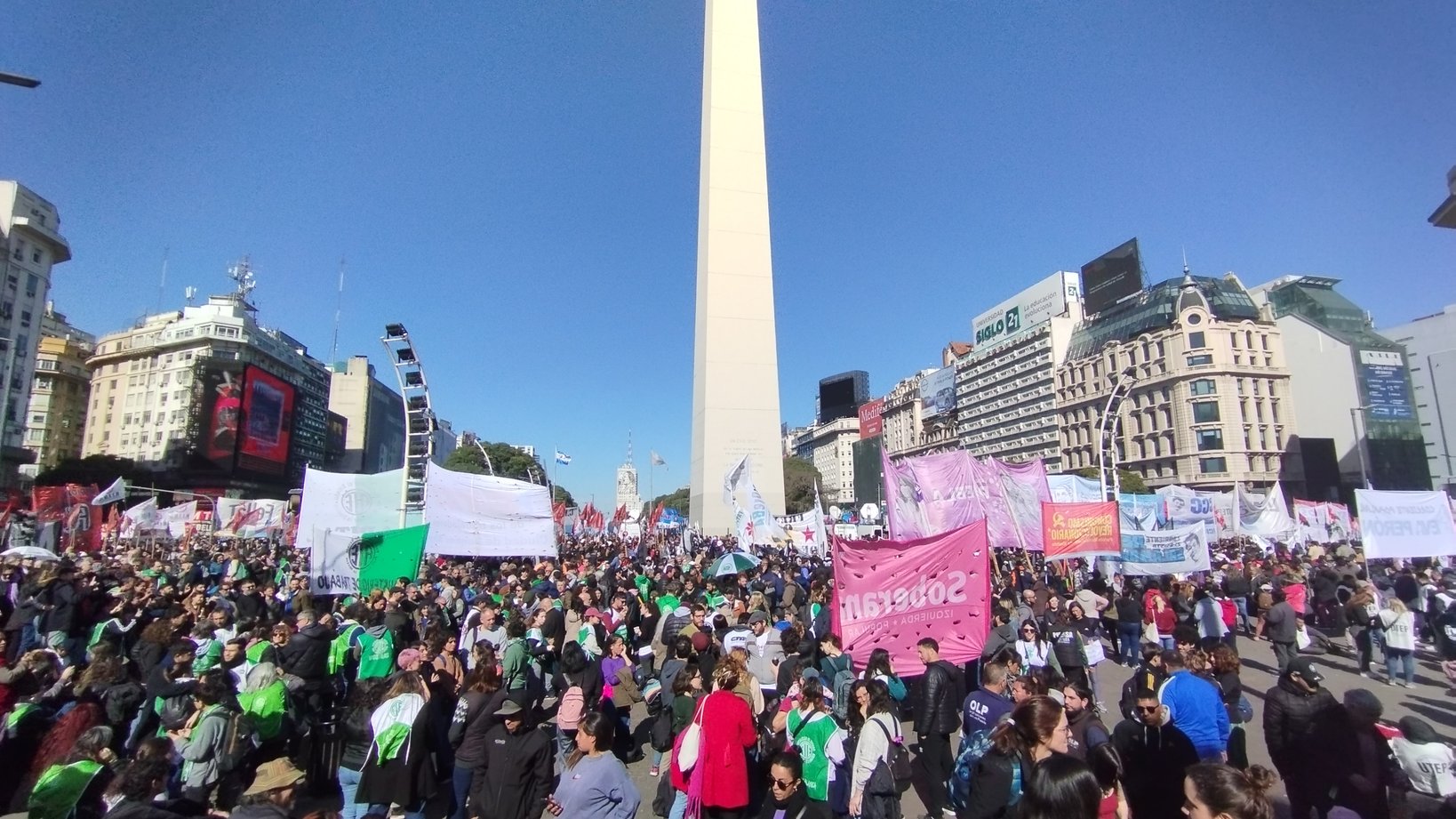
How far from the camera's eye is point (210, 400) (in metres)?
63.2

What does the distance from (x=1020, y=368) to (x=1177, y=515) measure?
7698cm

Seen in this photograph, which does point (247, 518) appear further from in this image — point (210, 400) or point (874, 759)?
point (210, 400)

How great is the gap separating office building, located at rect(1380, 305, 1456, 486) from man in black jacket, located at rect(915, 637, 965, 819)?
7672cm

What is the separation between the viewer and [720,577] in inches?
666

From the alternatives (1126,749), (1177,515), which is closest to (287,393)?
(1177,515)

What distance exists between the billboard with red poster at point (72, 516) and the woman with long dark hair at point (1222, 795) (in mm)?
27405

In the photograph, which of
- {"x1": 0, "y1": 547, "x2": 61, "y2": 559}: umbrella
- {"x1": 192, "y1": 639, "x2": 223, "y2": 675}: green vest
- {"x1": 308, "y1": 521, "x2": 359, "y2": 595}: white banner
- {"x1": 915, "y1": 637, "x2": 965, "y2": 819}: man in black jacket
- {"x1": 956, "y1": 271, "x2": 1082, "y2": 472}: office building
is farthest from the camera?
{"x1": 956, "y1": 271, "x2": 1082, "y2": 472}: office building

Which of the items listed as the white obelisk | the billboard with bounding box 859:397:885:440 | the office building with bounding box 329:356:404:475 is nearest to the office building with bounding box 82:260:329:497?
the office building with bounding box 329:356:404:475

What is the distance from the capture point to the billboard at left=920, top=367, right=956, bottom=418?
11238 centimetres

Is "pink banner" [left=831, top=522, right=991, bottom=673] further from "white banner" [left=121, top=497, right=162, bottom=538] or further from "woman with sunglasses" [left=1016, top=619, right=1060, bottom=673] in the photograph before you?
"white banner" [left=121, top=497, right=162, bottom=538]

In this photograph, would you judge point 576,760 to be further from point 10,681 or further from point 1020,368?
point 1020,368

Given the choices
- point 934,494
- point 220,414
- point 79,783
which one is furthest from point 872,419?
point 79,783

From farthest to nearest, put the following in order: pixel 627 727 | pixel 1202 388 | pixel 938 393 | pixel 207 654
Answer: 1. pixel 938 393
2. pixel 1202 388
3. pixel 627 727
4. pixel 207 654

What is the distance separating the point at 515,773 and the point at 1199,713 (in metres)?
4.42
